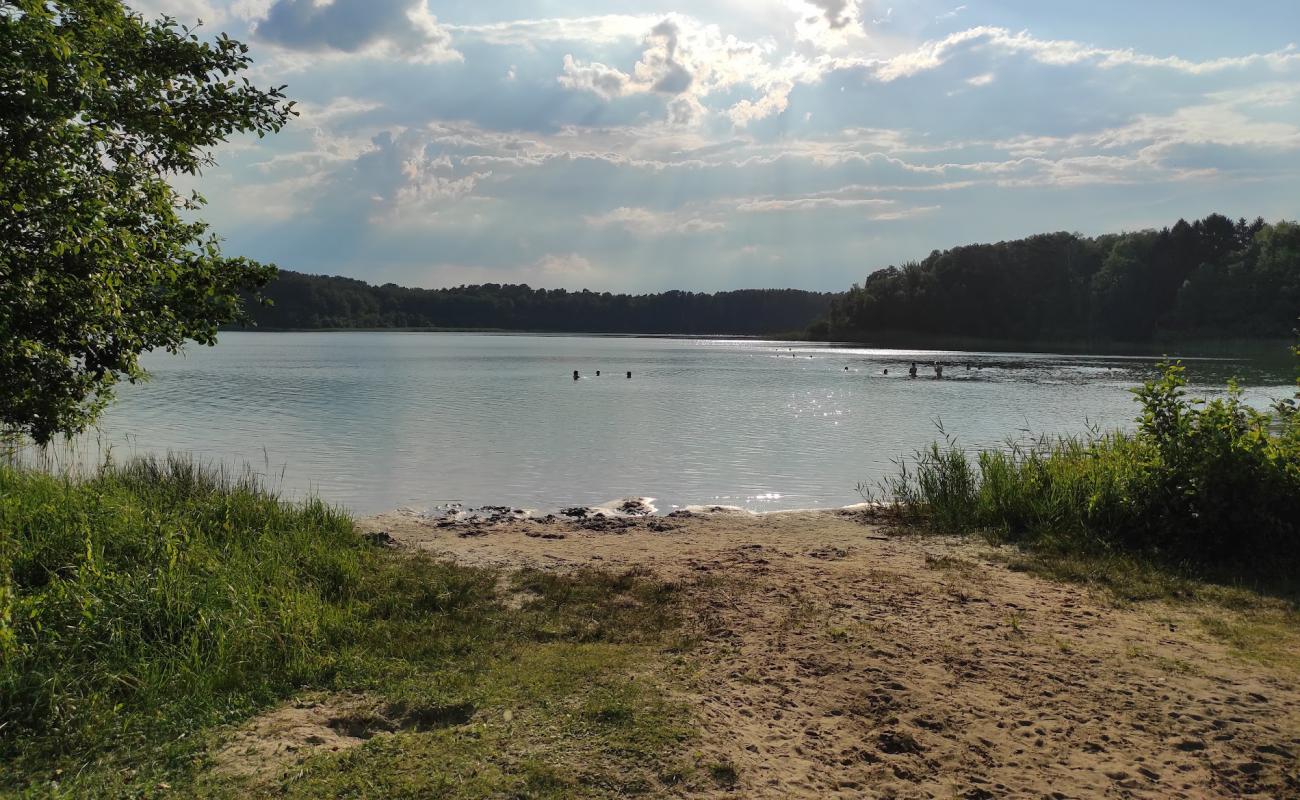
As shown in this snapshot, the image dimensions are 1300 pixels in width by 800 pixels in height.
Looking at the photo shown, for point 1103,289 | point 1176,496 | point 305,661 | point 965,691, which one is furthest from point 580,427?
point 1103,289

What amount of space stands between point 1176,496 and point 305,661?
8463mm

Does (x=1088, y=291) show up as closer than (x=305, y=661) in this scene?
No

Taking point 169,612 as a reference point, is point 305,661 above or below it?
below

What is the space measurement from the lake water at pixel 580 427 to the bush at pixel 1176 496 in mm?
4352

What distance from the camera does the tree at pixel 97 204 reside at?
18.1 feet

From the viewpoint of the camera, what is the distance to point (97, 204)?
5695mm

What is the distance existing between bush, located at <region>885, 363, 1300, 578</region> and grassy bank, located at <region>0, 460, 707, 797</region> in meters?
5.08

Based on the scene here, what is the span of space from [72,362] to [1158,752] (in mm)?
9351

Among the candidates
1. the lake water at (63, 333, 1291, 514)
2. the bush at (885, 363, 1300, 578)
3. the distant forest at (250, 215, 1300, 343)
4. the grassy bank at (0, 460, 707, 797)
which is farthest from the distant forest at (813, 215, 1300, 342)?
the grassy bank at (0, 460, 707, 797)

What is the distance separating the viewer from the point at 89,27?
20.9ft

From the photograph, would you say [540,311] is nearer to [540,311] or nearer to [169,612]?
[540,311]

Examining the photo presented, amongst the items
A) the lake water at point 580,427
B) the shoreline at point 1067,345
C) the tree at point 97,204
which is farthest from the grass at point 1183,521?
the shoreline at point 1067,345

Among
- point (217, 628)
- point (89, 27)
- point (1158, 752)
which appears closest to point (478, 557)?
point (217, 628)

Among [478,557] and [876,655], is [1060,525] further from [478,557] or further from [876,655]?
[478,557]
